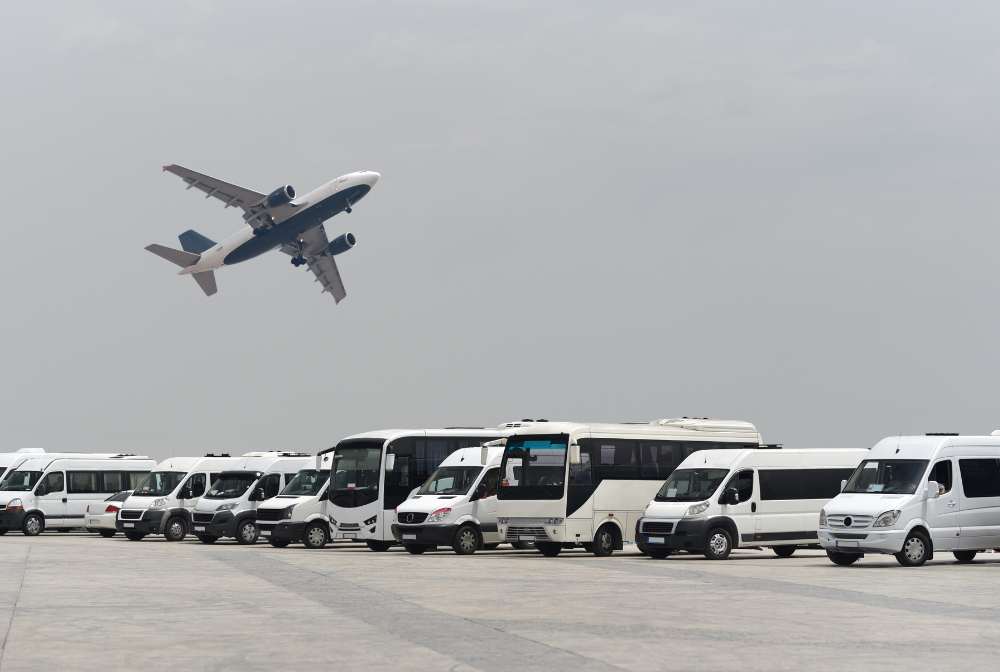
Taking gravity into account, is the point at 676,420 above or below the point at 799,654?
above

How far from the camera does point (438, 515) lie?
92.4ft

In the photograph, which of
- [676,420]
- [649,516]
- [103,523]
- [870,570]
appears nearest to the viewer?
[870,570]

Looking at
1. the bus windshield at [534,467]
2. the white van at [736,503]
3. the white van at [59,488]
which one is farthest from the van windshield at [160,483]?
the white van at [736,503]

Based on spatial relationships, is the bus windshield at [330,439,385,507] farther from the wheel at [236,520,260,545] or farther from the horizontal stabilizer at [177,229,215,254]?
the horizontal stabilizer at [177,229,215,254]

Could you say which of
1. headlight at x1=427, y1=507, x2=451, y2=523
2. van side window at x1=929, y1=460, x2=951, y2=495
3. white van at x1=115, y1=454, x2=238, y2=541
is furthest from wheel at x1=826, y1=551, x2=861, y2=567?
white van at x1=115, y1=454, x2=238, y2=541

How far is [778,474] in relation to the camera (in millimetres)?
26578

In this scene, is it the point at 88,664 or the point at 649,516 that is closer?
the point at 88,664

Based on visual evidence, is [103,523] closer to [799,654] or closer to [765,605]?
[765,605]

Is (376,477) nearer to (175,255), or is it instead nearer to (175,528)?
(175,528)

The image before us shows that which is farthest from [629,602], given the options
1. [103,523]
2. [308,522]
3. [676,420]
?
[103,523]

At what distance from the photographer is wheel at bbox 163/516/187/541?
3625 cm

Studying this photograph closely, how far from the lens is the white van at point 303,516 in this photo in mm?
31500

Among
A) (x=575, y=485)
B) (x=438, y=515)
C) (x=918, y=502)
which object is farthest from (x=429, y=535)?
(x=918, y=502)

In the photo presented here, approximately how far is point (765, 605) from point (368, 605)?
4167 millimetres
